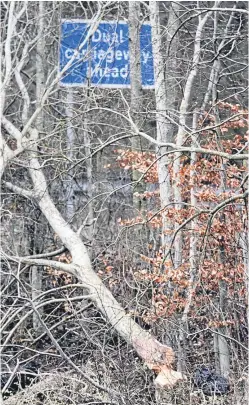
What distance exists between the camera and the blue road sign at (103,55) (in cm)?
986

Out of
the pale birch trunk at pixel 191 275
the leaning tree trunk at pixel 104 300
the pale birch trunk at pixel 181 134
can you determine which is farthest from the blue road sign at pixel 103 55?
the pale birch trunk at pixel 191 275

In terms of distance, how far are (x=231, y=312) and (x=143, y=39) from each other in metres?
3.98

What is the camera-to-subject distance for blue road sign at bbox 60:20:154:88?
9.86 m

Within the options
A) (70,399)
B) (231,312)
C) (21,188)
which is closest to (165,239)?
(231,312)

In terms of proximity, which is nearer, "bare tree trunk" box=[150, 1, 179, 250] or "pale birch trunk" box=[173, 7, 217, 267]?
"pale birch trunk" box=[173, 7, 217, 267]

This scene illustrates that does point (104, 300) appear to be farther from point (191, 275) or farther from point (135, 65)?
point (135, 65)

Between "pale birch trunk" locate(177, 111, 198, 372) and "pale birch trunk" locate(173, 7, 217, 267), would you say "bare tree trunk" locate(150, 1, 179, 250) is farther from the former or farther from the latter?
"pale birch trunk" locate(177, 111, 198, 372)

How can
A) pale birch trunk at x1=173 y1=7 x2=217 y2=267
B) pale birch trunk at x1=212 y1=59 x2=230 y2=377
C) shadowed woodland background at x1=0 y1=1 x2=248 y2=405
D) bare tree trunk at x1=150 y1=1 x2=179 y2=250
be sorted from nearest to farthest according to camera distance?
1. shadowed woodland background at x1=0 y1=1 x2=248 y2=405
2. pale birch trunk at x1=212 y1=59 x2=230 y2=377
3. pale birch trunk at x1=173 y1=7 x2=217 y2=267
4. bare tree trunk at x1=150 y1=1 x2=179 y2=250

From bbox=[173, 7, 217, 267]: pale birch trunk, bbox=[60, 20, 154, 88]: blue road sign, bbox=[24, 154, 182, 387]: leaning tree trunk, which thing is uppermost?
bbox=[60, 20, 154, 88]: blue road sign

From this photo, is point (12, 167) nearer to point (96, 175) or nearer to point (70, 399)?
point (96, 175)

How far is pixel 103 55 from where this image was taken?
1032 cm

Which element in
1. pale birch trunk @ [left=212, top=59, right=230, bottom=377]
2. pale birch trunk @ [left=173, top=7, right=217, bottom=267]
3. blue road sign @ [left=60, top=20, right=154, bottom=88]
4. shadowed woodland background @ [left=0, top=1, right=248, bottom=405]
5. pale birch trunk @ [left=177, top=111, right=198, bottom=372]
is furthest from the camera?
blue road sign @ [left=60, top=20, right=154, bottom=88]

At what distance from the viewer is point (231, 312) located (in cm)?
763

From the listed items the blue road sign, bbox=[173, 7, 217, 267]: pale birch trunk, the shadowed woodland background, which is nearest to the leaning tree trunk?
the shadowed woodland background
